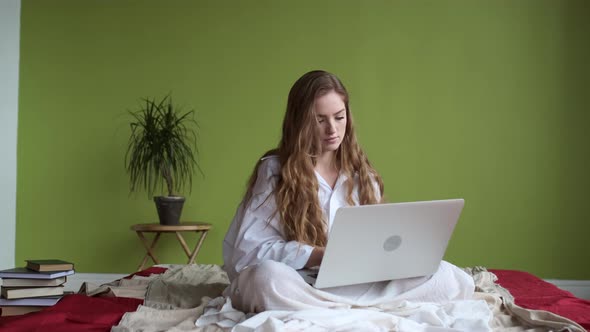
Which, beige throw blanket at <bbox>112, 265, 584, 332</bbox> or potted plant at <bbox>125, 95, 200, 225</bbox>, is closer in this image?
beige throw blanket at <bbox>112, 265, 584, 332</bbox>

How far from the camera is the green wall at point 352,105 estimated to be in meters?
4.38

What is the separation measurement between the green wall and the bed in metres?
2.15

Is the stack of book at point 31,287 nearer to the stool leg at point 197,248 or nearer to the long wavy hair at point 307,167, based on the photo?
the long wavy hair at point 307,167

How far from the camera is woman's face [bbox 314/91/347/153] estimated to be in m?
2.21

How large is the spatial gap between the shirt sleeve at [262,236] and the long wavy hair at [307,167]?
0.03m

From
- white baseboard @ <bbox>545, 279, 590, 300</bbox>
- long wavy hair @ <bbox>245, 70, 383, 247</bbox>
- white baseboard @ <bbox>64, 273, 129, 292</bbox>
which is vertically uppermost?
long wavy hair @ <bbox>245, 70, 383, 247</bbox>

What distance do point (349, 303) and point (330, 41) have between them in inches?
116

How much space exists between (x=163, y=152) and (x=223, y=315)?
8.42 ft

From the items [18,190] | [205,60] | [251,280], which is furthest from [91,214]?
[251,280]

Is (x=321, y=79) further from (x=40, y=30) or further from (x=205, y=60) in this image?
(x=40, y=30)

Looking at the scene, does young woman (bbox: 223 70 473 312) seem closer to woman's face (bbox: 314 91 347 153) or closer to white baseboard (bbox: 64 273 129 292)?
woman's face (bbox: 314 91 347 153)

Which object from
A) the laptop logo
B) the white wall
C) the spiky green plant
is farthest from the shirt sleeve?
the white wall

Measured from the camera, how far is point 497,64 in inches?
174

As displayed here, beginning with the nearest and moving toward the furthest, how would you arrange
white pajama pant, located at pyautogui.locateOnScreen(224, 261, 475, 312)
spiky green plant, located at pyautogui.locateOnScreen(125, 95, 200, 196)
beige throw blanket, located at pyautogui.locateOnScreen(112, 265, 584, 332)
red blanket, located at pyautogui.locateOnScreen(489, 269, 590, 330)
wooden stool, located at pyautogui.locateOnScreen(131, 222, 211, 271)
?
1. beige throw blanket, located at pyautogui.locateOnScreen(112, 265, 584, 332)
2. white pajama pant, located at pyautogui.locateOnScreen(224, 261, 475, 312)
3. red blanket, located at pyautogui.locateOnScreen(489, 269, 590, 330)
4. wooden stool, located at pyautogui.locateOnScreen(131, 222, 211, 271)
5. spiky green plant, located at pyautogui.locateOnScreen(125, 95, 200, 196)
